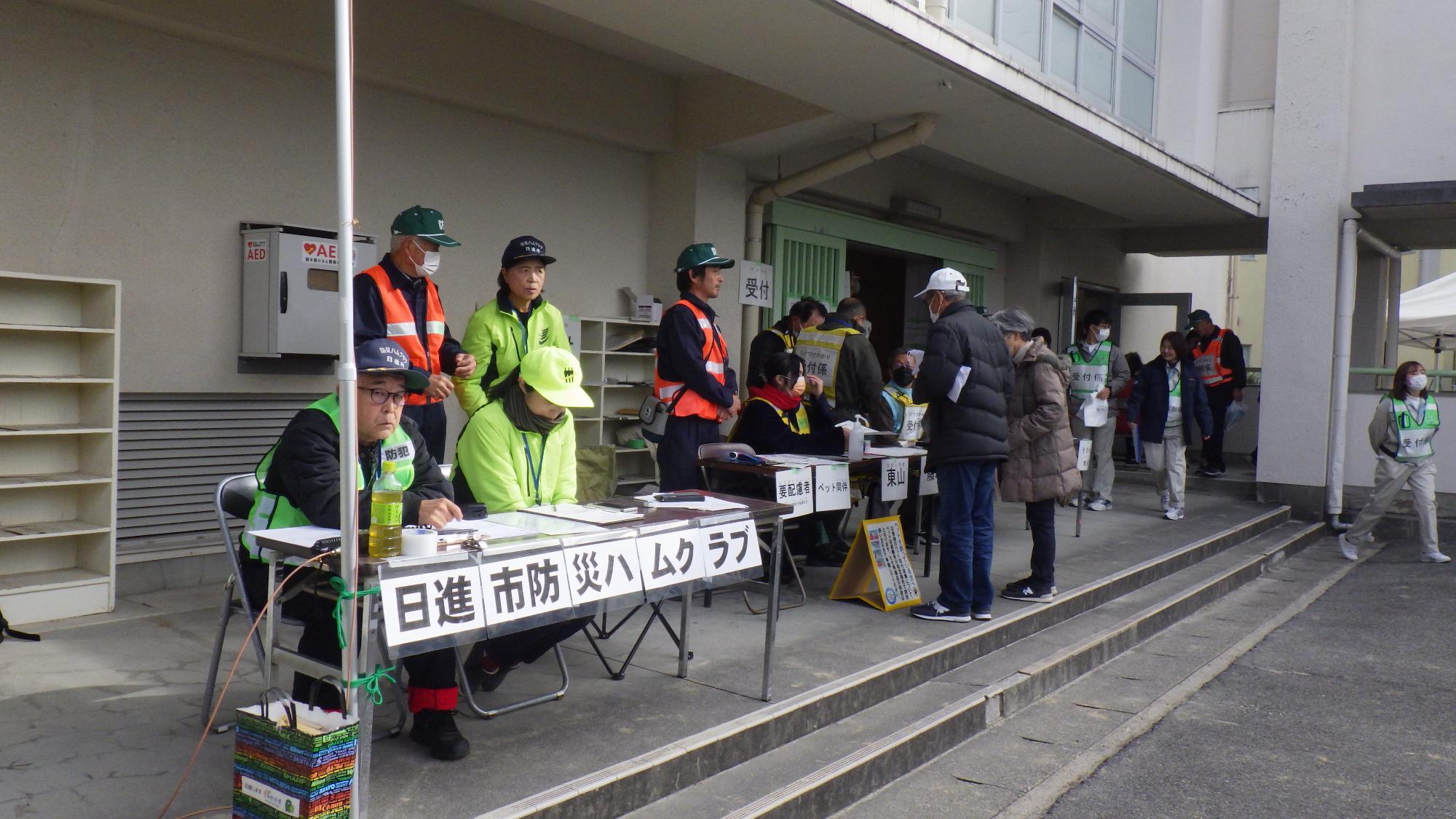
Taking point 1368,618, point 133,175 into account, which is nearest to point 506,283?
point 133,175

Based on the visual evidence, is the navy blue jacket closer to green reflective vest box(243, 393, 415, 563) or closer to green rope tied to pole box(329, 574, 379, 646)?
green reflective vest box(243, 393, 415, 563)

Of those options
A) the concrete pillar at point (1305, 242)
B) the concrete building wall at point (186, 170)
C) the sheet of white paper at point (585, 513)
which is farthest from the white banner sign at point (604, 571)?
the concrete pillar at point (1305, 242)

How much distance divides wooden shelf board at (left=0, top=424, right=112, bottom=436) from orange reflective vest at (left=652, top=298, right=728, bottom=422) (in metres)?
2.83

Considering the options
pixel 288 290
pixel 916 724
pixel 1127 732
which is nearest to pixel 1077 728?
pixel 1127 732

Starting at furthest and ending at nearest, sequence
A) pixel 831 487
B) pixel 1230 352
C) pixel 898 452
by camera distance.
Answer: pixel 1230 352 < pixel 898 452 < pixel 831 487

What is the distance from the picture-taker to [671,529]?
4016 millimetres

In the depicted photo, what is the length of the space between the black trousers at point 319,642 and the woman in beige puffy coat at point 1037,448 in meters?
3.78

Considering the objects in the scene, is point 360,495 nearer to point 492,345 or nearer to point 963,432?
point 492,345

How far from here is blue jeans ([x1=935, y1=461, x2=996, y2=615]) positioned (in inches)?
238

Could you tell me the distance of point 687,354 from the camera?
19.2 ft

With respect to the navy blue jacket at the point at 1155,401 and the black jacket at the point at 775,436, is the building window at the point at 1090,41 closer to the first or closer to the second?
the navy blue jacket at the point at 1155,401

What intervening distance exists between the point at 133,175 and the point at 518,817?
442cm

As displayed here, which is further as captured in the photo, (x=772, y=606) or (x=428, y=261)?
(x=428, y=261)

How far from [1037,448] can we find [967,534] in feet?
2.87
